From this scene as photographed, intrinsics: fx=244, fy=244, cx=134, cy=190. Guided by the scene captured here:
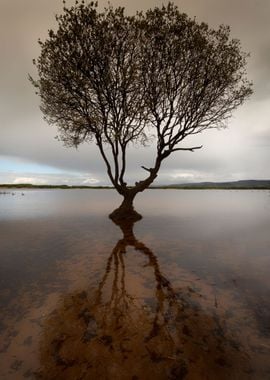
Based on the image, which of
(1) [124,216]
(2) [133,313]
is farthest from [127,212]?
(2) [133,313]

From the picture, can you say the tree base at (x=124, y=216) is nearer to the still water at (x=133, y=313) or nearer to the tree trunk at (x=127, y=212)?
the tree trunk at (x=127, y=212)

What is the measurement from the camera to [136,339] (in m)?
5.55

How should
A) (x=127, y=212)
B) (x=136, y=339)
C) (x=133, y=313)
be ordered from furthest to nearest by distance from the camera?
1. (x=127, y=212)
2. (x=133, y=313)
3. (x=136, y=339)

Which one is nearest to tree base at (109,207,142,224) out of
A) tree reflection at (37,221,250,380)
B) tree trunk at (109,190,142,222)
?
tree trunk at (109,190,142,222)

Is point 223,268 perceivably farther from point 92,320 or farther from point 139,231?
point 139,231

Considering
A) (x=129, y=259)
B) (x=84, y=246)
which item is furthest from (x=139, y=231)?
(x=129, y=259)

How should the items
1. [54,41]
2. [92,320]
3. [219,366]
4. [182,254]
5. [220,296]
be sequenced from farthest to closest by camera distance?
[54,41]
[182,254]
[220,296]
[92,320]
[219,366]

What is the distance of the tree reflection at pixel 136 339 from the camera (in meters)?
4.64

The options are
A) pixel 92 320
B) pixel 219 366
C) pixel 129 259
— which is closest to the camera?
pixel 219 366

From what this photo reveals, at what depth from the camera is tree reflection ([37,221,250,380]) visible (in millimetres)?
4637

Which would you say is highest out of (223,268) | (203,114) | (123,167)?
(203,114)

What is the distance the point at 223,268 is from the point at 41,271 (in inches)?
316

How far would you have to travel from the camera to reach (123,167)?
27375 mm

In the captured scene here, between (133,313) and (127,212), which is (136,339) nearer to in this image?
(133,313)
